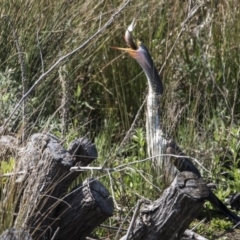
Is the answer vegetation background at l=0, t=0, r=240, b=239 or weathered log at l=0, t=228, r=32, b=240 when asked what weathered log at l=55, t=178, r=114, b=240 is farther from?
vegetation background at l=0, t=0, r=240, b=239

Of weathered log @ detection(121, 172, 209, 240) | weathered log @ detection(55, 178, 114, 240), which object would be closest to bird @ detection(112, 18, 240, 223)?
weathered log @ detection(121, 172, 209, 240)

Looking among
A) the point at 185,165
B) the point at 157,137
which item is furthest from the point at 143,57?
the point at 185,165

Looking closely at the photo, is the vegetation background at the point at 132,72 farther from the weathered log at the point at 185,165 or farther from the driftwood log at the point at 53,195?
the driftwood log at the point at 53,195

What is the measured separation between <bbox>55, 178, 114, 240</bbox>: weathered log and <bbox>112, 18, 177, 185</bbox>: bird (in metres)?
1.14

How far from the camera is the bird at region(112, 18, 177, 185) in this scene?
556 centimetres

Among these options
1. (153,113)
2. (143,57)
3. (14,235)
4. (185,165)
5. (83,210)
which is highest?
(14,235)

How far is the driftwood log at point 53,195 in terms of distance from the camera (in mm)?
4188

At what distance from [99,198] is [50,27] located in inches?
106

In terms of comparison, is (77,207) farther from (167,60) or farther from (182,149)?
(167,60)

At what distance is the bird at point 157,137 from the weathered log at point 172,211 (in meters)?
0.86

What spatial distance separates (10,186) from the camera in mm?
4168

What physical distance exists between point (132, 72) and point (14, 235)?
3.37 m

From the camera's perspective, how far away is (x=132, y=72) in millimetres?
7000

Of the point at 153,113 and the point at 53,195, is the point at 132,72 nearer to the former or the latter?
the point at 153,113
